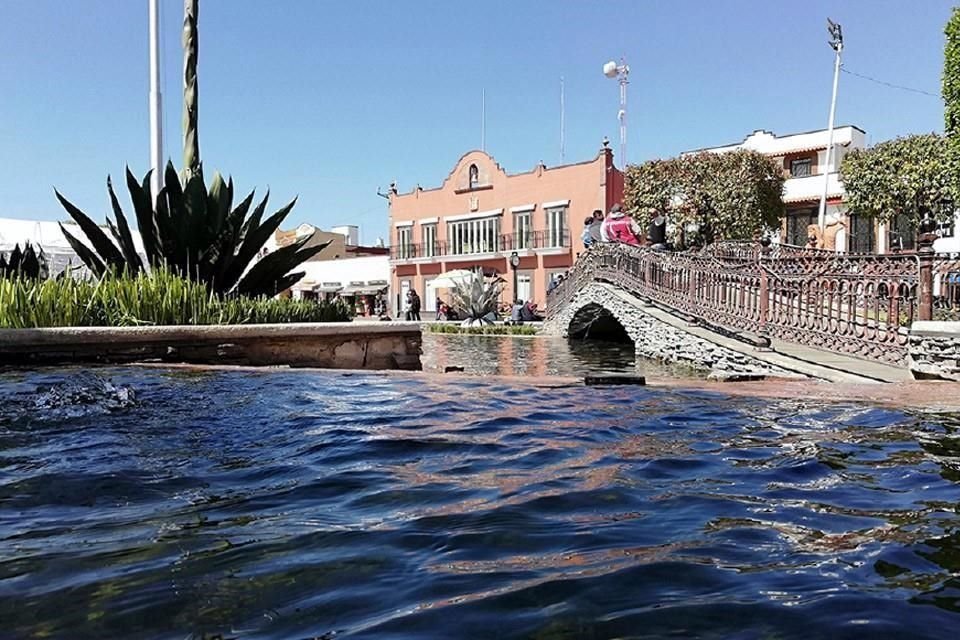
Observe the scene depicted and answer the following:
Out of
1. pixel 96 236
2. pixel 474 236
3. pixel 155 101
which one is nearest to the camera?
pixel 96 236

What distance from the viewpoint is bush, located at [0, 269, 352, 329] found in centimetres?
665

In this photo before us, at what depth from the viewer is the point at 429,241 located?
155ft

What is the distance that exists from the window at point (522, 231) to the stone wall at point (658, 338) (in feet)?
Result: 65.1

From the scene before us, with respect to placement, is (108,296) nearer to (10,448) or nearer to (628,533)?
(10,448)

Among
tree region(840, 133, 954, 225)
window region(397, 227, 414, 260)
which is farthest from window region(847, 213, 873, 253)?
window region(397, 227, 414, 260)

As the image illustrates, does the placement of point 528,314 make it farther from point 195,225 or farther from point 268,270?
point 195,225

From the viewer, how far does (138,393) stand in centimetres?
525

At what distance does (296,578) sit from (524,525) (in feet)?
2.80

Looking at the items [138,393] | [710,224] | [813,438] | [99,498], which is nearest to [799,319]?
[813,438]

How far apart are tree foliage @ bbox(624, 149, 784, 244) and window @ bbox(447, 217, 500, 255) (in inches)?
489

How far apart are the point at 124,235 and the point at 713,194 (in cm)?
2653

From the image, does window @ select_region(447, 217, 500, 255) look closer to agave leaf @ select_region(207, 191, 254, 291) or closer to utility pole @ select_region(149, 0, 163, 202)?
utility pole @ select_region(149, 0, 163, 202)

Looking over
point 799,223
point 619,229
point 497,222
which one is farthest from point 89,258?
point 497,222

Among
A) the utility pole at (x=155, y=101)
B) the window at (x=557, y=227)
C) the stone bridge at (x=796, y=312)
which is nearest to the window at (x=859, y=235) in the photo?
the window at (x=557, y=227)
